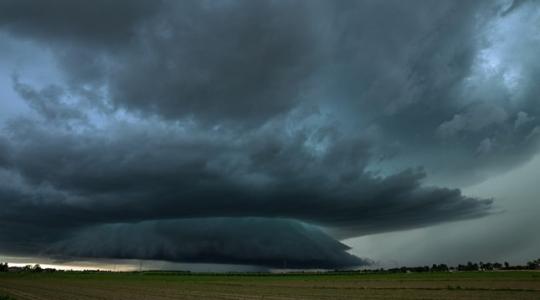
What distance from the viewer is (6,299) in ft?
171

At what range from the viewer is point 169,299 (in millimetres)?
59844

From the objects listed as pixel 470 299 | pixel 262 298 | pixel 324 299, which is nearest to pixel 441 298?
pixel 470 299

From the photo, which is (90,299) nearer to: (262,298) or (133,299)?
(133,299)

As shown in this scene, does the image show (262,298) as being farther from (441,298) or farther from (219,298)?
(441,298)

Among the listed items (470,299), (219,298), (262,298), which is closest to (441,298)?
(470,299)

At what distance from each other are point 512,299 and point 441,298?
25.7 ft

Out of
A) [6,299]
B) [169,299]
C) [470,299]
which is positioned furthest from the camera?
[169,299]

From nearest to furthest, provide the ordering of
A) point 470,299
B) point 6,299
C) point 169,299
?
point 6,299 < point 470,299 < point 169,299

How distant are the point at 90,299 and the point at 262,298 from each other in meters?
21.9

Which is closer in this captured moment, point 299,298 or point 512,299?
point 512,299

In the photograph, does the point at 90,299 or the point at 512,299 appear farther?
the point at 90,299

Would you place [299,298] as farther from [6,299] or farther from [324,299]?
[6,299]

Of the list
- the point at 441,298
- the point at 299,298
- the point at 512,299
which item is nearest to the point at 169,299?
the point at 299,298

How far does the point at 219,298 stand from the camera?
61.7 metres
